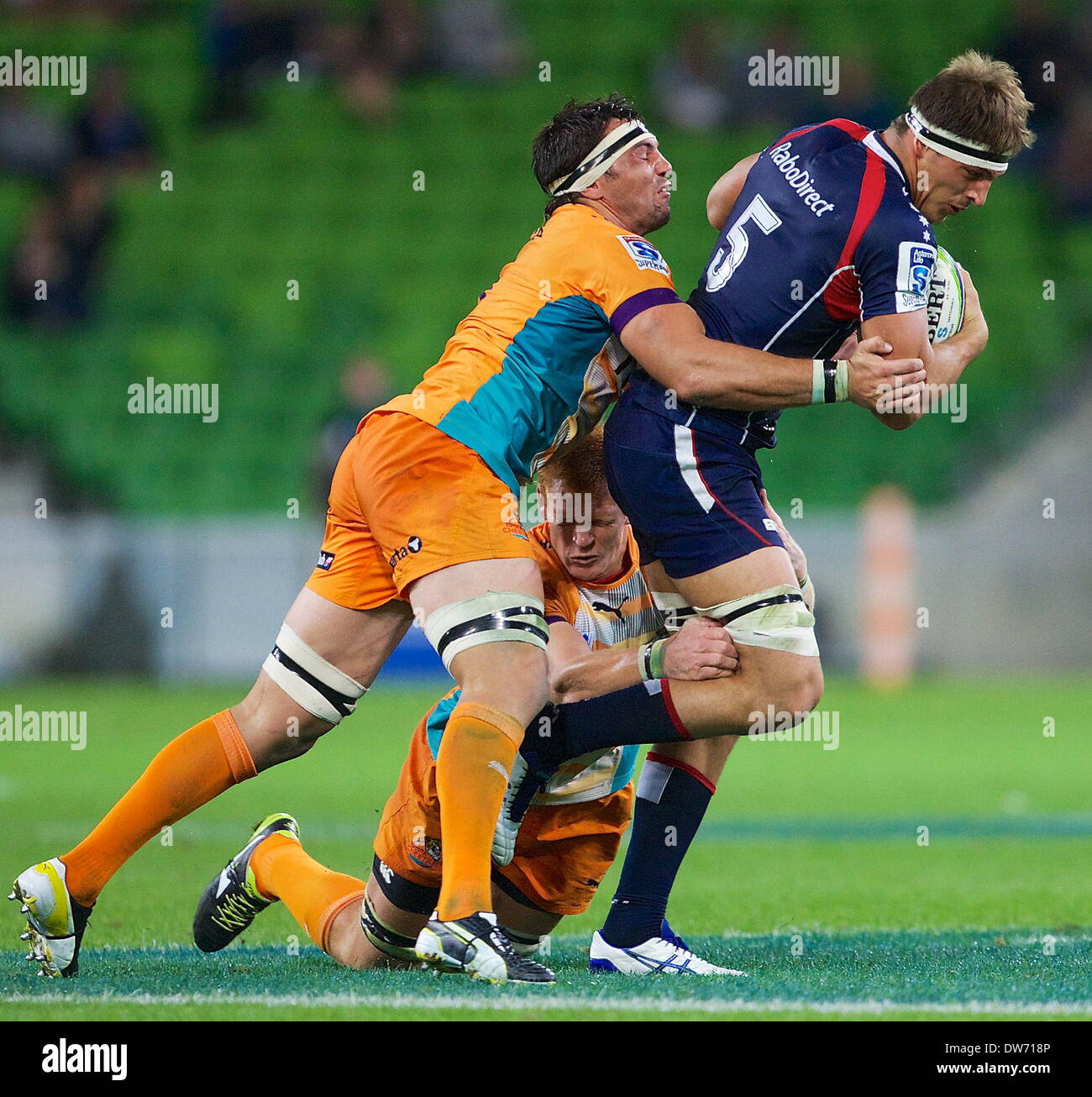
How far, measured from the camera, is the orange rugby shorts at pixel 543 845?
443 centimetres

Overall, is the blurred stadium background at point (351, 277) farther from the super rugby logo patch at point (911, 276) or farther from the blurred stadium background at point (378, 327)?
the super rugby logo patch at point (911, 276)

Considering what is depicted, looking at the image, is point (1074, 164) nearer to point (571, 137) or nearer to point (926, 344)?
point (571, 137)

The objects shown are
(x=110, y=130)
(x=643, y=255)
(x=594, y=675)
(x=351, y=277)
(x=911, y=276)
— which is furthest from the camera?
(x=110, y=130)

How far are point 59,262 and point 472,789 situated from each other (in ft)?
46.1

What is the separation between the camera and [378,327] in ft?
55.2

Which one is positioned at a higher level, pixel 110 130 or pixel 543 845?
pixel 110 130

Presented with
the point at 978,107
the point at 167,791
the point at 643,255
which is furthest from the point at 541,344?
the point at 167,791

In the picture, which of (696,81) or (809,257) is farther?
(696,81)

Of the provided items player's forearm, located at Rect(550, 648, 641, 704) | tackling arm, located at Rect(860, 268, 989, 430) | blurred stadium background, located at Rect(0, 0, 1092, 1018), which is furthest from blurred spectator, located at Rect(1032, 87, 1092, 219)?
player's forearm, located at Rect(550, 648, 641, 704)

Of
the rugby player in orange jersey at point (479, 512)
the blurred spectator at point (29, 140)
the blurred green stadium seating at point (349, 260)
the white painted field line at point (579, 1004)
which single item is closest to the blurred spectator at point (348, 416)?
the blurred green stadium seating at point (349, 260)

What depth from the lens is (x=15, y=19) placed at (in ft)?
62.0

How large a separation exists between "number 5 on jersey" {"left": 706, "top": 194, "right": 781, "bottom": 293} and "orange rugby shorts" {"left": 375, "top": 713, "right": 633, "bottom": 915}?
1.47m

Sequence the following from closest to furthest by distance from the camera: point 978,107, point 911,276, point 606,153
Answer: point 911,276 < point 978,107 < point 606,153

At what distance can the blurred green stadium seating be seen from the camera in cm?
Answer: 1620
